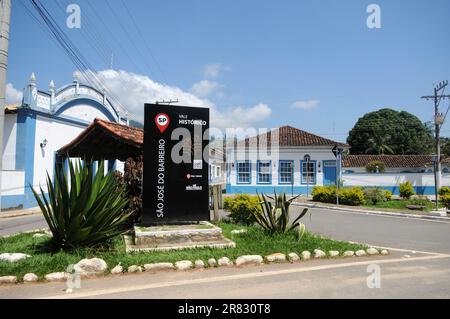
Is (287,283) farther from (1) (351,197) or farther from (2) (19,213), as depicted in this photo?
(1) (351,197)

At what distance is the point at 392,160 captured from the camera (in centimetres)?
4100

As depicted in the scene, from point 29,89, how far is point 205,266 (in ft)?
49.8

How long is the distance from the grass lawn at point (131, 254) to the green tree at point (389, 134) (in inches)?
1983

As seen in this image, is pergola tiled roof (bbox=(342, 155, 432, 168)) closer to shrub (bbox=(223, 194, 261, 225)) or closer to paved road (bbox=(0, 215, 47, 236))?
shrub (bbox=(223, 194, 261, 225))

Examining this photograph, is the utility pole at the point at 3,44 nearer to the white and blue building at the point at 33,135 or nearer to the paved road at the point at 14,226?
the paved road at the point at 14,226

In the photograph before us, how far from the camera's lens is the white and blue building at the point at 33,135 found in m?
16.1

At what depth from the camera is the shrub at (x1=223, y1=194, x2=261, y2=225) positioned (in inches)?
396

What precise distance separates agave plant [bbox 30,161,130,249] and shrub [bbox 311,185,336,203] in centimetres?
1617

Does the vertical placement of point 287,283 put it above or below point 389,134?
below

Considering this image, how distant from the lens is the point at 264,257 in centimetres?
627

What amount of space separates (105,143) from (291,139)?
1893cm

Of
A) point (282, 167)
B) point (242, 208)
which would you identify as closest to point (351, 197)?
point (282, 167)

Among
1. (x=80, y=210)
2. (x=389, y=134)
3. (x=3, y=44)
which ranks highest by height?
(x=389, y=134)
